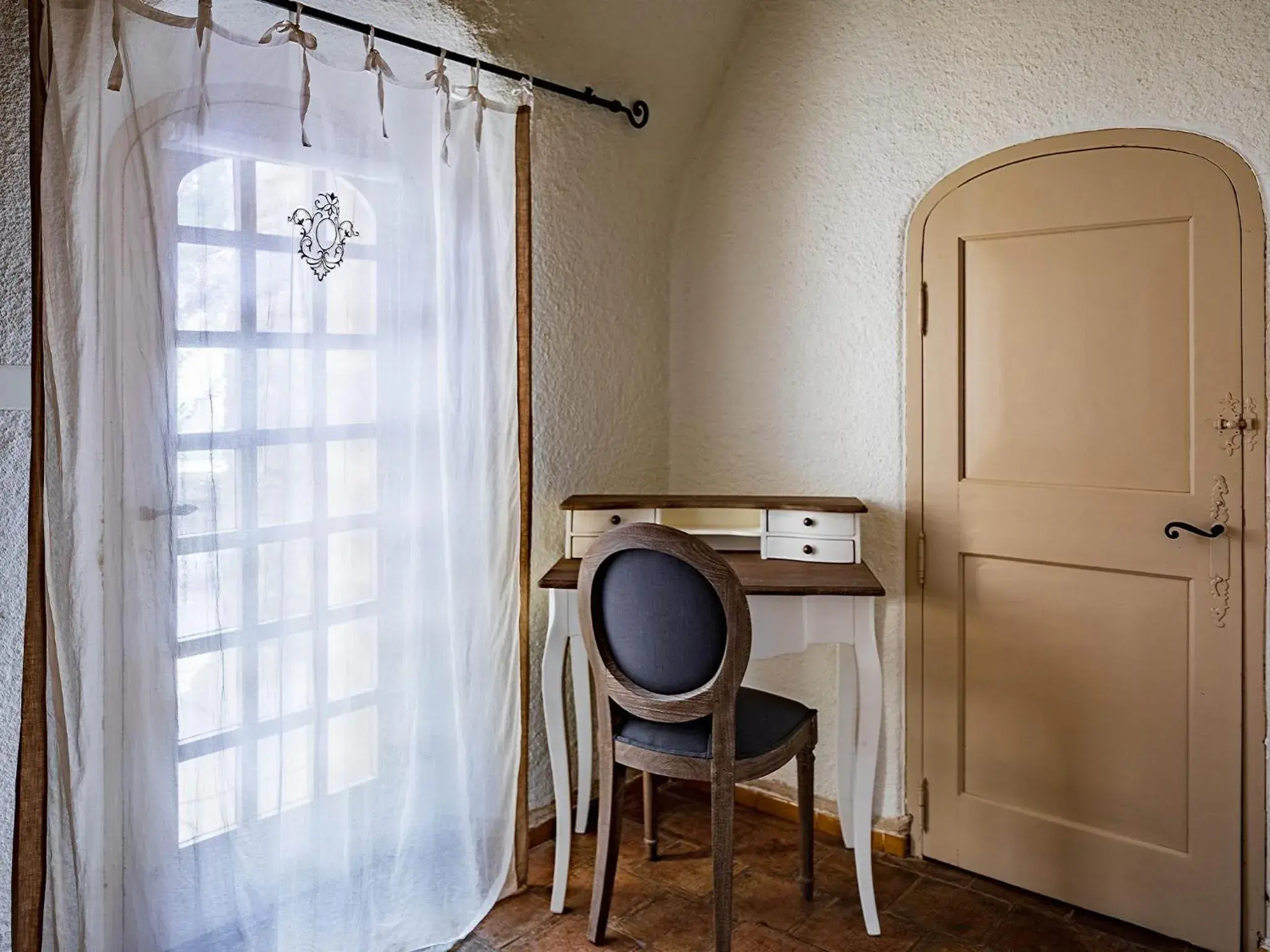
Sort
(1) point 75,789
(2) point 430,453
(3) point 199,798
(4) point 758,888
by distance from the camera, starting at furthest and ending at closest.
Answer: (4) point 758,888 < (2) point 430,453 < (3) point 199,798 < (1) point 75,789

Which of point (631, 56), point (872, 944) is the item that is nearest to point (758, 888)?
point (872, 944)

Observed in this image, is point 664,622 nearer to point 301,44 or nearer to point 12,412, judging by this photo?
point 12,412

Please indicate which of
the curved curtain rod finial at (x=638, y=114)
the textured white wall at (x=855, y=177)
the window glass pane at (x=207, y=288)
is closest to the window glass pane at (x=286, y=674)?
the window glass pane at (x=207, y=288)

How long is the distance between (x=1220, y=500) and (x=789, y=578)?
0.96 meters

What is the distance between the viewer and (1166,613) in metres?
2.26

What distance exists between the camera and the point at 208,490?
72.8 inches

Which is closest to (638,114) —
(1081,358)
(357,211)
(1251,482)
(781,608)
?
(357,211)

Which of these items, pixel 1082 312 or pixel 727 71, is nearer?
pixel 1082 312

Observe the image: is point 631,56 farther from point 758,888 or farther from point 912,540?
point 758,888

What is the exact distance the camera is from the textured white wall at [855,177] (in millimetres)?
2219

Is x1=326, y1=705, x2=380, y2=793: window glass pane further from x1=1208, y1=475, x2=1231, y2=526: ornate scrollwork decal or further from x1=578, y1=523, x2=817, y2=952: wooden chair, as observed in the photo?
x1=1208, y1=475, x2=1231, y2=526: ornate scrollwork decal

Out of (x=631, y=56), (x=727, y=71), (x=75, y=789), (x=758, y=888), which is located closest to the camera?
(x=75, y=789)

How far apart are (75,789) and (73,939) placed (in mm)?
273

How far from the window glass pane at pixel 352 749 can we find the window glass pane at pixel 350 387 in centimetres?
63
